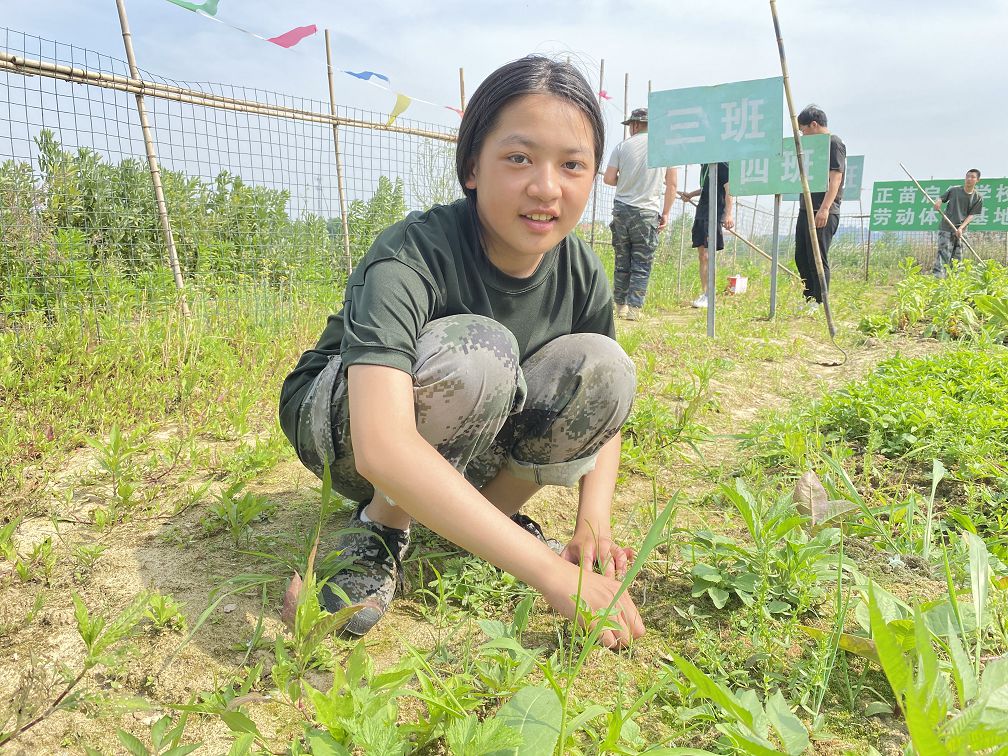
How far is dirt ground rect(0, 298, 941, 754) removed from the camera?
1.16m

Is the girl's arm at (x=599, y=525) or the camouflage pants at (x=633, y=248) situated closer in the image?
the girl's arm at (x=599, y=525)

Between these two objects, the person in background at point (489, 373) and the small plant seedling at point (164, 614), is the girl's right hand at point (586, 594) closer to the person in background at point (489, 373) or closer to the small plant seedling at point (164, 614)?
the person in background at point (489, 373)

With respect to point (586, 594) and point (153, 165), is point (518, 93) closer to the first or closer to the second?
point (586, 594)

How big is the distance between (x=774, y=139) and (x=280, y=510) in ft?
12.7

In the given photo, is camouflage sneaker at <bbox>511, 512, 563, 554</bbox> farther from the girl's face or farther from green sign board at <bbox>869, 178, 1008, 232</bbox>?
green sign board at <bbox>869, 178, 1008, 232</bbox>

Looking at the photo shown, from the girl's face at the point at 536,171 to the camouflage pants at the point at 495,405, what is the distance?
8.5 inches

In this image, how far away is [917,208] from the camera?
10.6 metres

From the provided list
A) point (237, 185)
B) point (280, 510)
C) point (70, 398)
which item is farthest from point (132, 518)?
point (237, 185)

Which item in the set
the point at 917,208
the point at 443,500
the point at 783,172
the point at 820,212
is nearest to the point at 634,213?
the point at 783,172

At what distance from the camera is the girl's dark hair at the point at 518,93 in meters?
1.43

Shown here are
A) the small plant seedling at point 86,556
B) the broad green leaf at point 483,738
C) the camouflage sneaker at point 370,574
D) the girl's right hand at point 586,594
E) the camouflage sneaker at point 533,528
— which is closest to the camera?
the broad green leaf at point 483,738

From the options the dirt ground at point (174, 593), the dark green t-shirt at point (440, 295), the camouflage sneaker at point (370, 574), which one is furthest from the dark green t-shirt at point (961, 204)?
the camouflage sneaker at point (370, 574)

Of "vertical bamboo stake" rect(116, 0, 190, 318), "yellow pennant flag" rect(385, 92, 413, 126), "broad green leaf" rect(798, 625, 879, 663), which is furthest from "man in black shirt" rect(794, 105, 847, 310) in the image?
"broad green leaf" rect(798, 625, 879, 663)

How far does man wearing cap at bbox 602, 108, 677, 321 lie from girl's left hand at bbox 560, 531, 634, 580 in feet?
16.9
